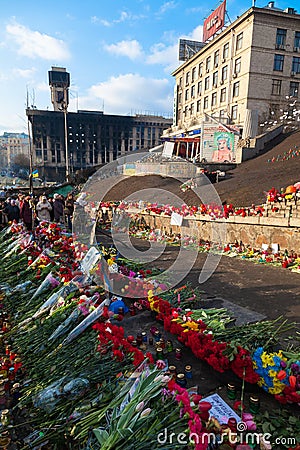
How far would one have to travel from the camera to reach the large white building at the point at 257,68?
1247 inches

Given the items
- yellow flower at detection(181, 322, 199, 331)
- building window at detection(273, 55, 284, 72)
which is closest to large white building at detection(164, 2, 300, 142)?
building window at detection(273, 55, 284, 72)

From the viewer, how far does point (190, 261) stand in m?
10.2

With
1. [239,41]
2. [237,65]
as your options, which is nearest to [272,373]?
[237,65]

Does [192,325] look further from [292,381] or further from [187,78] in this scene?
[187,78]

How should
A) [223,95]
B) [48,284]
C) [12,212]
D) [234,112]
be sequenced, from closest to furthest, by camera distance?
[48,284]
[12,212]
[234,112]
[223,95]

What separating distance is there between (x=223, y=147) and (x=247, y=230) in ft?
58.8

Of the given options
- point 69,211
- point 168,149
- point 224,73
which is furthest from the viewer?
point 224,73

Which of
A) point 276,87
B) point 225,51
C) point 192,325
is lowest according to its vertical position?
point 192,325

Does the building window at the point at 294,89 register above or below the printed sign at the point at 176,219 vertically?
above

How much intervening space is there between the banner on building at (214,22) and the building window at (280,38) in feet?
33.7

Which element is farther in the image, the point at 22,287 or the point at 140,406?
the point at 22,287

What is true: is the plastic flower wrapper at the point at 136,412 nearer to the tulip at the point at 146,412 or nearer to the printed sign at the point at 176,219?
the tulip at the point at 146,412

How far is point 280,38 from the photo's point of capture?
3275 cm

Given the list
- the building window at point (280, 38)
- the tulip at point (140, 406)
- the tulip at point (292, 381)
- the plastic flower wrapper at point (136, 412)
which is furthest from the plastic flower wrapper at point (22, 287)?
the building window at point (280, 38)
